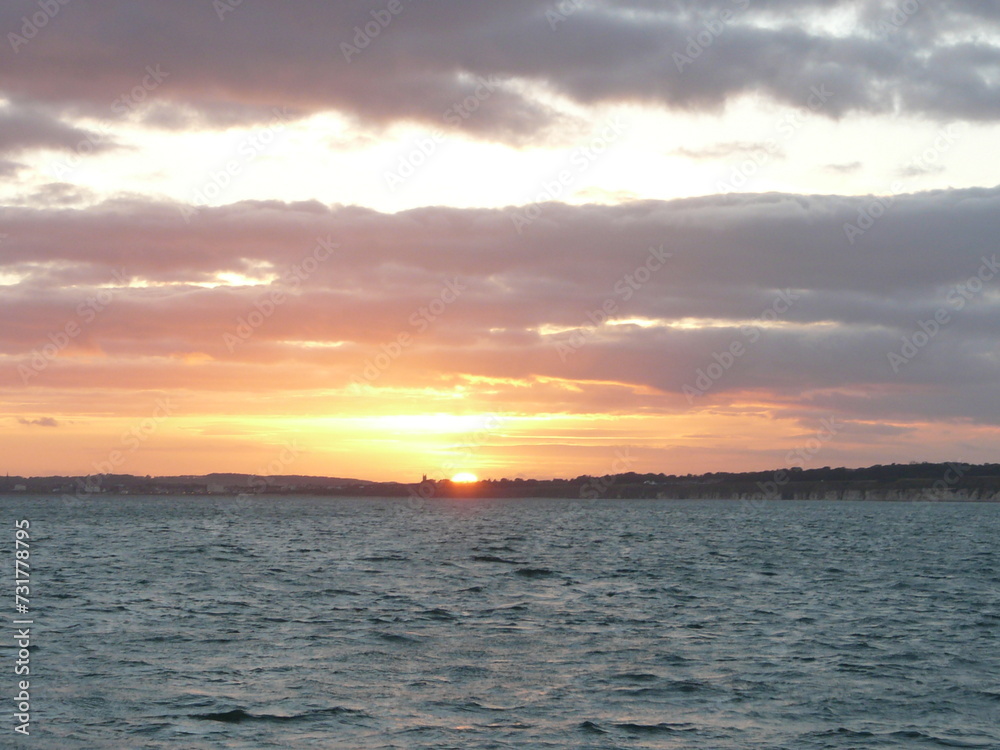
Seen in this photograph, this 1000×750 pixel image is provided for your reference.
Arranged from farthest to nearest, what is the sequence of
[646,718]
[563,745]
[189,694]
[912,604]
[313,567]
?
[313,567]
[912,604]
[189,694]
[646,718]
[563,745]

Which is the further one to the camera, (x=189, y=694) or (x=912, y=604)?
(x=912, y=604)

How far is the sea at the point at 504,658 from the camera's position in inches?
942

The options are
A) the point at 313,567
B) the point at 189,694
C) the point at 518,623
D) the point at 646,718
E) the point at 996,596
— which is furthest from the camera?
the point at 313,567

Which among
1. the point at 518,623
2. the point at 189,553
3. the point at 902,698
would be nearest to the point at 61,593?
the point at 518,623

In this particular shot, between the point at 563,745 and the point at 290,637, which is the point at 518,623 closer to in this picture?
the point at 290,637

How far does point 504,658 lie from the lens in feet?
107

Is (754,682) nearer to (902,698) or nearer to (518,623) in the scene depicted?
(902,698)

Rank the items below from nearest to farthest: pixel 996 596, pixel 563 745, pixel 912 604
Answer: pixel 563 745, pixel 912 604, pixel 996 596

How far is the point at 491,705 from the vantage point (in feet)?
86.2

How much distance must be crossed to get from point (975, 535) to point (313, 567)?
9577 centimetres

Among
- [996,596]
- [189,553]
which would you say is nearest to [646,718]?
[996,596]

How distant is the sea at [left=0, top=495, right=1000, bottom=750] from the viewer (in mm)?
23922

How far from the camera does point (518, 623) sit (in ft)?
132

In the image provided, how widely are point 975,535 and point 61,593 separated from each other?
114527mm
